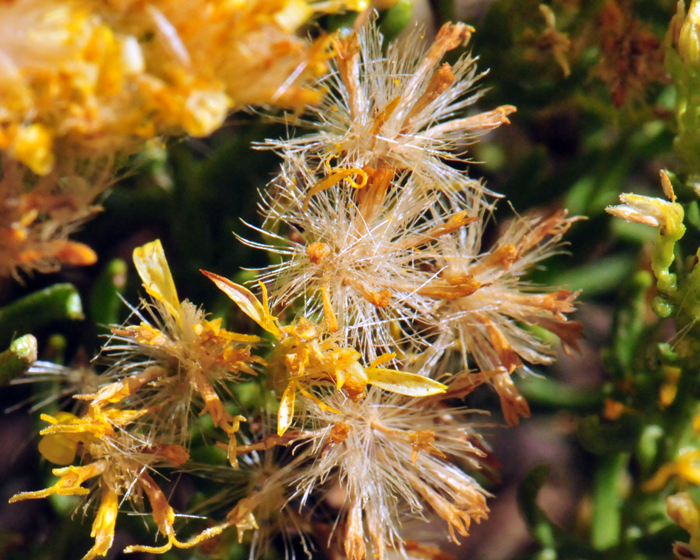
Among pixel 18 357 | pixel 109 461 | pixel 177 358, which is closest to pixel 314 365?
pixel 177 358

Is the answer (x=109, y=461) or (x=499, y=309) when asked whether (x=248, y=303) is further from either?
(x=499, y=309)

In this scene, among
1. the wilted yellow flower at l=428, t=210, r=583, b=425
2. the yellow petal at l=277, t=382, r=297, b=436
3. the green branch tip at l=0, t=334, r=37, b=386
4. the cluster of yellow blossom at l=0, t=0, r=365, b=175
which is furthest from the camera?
the wilted yellow flower at l=428, t=210, r=583, b=425

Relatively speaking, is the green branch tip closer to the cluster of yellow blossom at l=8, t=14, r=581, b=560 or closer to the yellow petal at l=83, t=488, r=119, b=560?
the cluster of yellow blossom at l=8, t=14, r=581, b=560

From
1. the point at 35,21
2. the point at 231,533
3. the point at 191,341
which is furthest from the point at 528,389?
the point at 35,21

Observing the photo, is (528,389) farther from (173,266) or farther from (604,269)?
(173,266)

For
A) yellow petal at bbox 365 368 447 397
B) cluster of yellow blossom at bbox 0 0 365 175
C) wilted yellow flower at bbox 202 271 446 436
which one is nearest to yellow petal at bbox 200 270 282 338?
wilted yellow flower at bbox 202 271 446 436

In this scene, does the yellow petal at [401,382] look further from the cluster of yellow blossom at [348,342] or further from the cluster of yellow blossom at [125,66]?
the cluster of yellow blossom at [125,66]
